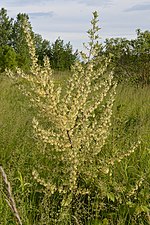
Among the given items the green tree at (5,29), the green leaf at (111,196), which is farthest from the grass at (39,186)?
the green tree at (5,29)

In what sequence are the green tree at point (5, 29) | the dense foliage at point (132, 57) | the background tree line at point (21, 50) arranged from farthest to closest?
1. the green tree at point (5, 29)
2. the background tree line at point (21, 50)
3. the dense foliage at point (132, 57)

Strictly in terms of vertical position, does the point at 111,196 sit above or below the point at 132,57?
below

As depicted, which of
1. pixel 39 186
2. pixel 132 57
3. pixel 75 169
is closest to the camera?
pixel 75 169

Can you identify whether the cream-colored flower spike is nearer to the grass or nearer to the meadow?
the meadow

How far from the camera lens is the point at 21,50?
2309 centimetres

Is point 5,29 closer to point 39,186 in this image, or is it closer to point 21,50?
point 21,50

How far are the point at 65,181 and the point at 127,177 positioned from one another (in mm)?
632

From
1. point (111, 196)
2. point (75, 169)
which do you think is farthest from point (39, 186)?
point (111, 196)

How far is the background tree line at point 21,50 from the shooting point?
15507 mm

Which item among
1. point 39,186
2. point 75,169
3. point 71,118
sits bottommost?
point 39,186

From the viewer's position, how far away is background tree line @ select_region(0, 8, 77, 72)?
15.5m

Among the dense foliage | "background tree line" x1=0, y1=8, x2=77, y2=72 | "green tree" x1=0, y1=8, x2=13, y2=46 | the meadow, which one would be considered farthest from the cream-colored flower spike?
"green tree" x1=0, y1=8, x2=13, y2=46

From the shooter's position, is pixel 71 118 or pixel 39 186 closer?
pixel 71 118

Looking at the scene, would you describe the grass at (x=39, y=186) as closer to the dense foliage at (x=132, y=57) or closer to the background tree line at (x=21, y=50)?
the background tree line at (x=21, y=50)
